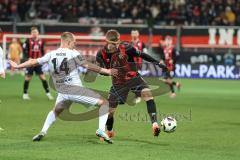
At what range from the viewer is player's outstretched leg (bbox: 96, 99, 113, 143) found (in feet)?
36.7

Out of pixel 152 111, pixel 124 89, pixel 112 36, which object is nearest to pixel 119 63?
pixel 124 89

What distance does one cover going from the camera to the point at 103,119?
1147cm

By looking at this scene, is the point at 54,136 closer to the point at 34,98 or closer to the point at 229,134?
the point at 229,134

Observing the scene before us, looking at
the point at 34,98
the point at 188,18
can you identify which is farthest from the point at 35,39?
the point at 188,18

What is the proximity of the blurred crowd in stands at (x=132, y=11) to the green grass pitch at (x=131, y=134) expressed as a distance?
12.8m

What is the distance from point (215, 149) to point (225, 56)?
2043 centimetres

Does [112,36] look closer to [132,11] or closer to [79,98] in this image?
[79,98]

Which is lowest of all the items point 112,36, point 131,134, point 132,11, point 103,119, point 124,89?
point 132,11

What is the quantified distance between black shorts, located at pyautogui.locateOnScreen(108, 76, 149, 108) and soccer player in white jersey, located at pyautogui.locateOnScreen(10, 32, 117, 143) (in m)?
0.47

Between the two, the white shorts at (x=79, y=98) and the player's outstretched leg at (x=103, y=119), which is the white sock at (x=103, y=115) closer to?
the player's outstretched leg at (x=103, y=119)

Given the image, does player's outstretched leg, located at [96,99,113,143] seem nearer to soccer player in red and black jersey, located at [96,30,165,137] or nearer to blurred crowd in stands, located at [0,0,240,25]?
soccer player in red and black jersey, located at [96,30,165,137]

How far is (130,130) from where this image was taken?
1324 cm

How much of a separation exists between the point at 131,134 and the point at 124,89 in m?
1.02

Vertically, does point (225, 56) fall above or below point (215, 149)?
below
